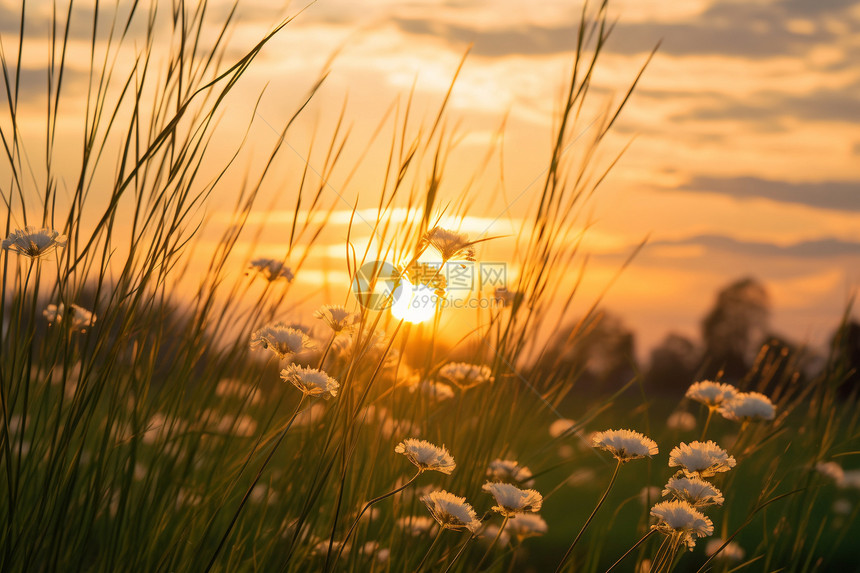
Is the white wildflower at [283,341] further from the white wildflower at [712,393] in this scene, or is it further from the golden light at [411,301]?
the white wildflower at [712,393]

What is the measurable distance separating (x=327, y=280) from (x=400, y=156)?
0.71 meters

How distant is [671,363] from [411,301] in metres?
14.6

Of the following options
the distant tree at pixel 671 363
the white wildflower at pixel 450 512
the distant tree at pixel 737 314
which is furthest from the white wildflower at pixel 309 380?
the distant tree at pixel 737 314

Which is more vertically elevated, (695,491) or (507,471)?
(695,491)

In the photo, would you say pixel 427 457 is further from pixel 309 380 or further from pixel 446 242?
pixel 446 242

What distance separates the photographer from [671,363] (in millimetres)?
14523

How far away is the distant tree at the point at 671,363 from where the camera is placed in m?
11.9

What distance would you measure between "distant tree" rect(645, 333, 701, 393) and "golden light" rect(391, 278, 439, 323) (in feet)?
33.3

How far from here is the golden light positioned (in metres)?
1.09

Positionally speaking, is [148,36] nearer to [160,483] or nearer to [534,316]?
[160,483]

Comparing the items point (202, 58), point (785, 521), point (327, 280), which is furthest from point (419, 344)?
point (785, 521)

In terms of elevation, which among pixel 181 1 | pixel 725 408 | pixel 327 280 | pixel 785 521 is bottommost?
pixel 785 521

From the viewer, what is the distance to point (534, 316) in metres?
1.49

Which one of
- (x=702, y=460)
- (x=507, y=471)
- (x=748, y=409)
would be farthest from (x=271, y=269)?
(x=748, y=409)
